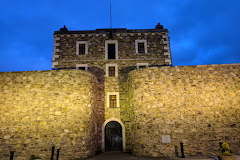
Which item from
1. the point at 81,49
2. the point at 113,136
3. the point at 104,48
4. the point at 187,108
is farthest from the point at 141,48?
the point at 113,136

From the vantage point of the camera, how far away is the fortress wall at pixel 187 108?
9.06 metres

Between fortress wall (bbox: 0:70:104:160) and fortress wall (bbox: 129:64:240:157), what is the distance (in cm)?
304

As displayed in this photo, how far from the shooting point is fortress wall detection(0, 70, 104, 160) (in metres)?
8.96

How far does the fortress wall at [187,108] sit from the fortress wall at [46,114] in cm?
304

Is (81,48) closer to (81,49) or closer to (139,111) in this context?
(81,49)

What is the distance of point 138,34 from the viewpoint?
13594 mm

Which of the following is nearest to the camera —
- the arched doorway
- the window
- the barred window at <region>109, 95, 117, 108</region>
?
the arched doorway

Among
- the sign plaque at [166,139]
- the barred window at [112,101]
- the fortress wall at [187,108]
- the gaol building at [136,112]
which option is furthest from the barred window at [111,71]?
the sign plaque at [166,139]

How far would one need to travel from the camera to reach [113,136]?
1153 cm

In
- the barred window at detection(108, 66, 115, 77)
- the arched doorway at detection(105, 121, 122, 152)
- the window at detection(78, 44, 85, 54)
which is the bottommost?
the arched doorway at detection(105, 121, 122, 152)

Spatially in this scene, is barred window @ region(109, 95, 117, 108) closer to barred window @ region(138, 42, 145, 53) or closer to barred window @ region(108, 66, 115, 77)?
barred window @ region(108, 66, 115, 77)

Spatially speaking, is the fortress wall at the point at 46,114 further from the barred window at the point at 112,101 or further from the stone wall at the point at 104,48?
the stone wall at the point at 104,48

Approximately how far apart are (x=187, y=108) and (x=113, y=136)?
536 centimetres

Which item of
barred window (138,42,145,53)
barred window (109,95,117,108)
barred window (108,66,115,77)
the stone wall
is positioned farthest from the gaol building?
barred window (138,42,145,53)
